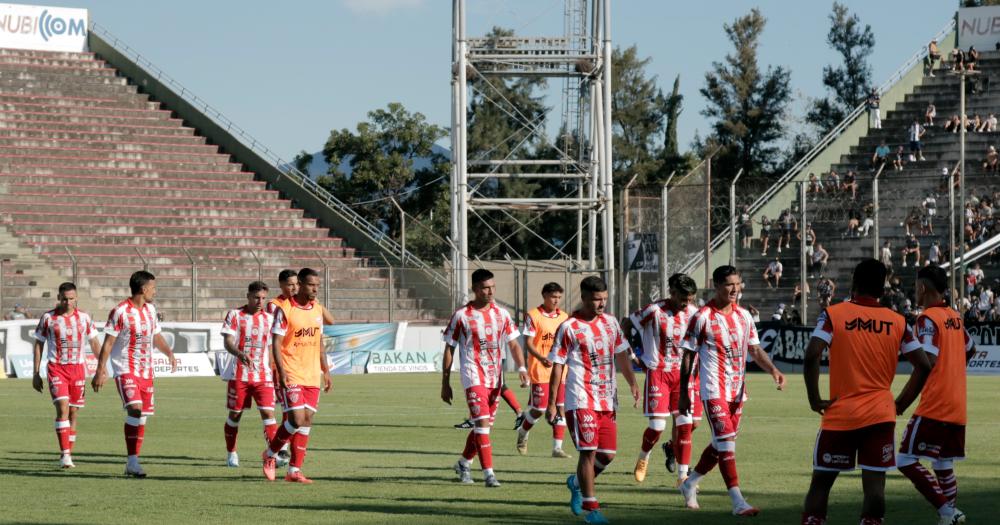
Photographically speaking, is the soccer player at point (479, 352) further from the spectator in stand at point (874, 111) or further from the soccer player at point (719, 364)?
the spectator in stand at point (874, 111)

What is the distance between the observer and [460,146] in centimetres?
4941

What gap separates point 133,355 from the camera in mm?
16328

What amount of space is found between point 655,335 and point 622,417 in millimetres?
9244

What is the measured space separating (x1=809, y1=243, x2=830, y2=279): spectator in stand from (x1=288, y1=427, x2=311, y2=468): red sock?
3699 centimetres

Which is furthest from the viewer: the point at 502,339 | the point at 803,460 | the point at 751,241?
the point at 751,241

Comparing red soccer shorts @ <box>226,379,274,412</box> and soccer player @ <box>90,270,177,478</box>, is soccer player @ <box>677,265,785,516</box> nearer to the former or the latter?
red soccer shorts @ <box>226,379,274,412</box>

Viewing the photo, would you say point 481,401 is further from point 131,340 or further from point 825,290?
point 825,290

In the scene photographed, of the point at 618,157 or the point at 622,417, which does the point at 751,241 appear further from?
the point at 618,157

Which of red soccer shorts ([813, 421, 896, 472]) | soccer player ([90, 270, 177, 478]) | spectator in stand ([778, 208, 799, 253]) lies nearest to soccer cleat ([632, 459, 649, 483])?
soccer player ([90, 270, 177, 478])

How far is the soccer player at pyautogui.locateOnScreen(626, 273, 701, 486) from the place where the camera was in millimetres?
15016

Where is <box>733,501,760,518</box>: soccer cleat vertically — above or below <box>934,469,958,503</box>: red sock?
below

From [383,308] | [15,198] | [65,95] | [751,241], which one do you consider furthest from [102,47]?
[751,241]

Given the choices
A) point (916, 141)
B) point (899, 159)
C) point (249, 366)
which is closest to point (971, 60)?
point (916, 141)

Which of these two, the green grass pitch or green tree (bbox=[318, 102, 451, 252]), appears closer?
the green grass pitch
